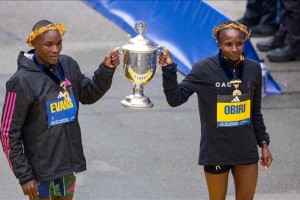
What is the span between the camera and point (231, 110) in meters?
5.16

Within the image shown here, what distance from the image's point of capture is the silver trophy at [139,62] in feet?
17.1

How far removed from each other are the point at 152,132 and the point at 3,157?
66.0 inches

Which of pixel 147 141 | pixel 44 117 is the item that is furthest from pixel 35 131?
pixel 147 141

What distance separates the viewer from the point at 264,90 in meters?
9.44

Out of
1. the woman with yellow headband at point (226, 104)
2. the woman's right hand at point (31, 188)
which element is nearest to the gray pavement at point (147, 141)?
the woman with yellow headband at point (226, 104)

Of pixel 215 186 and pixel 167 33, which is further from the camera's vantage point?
pixel 167 33

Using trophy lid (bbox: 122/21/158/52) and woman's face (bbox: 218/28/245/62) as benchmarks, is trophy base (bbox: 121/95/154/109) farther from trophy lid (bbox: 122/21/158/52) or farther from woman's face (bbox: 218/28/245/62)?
woman's face (bbox: 218/28/245/62)

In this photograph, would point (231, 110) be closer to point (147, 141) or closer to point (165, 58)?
point (165, 58)

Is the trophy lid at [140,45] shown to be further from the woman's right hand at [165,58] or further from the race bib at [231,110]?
the race bib at [231,110]

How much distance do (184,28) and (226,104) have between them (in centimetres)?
529

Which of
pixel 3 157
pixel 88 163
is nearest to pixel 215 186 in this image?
pixel 88 163

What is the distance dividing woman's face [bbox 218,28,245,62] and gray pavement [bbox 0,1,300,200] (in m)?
2.04

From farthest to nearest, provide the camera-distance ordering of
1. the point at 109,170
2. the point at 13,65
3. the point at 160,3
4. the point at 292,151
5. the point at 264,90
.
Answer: the point at 160,3 < the point at 13,65 < the point at 264,90 < the point at 292,151 < the point at 109,170

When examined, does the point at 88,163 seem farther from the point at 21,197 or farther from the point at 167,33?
the point at 167,33
